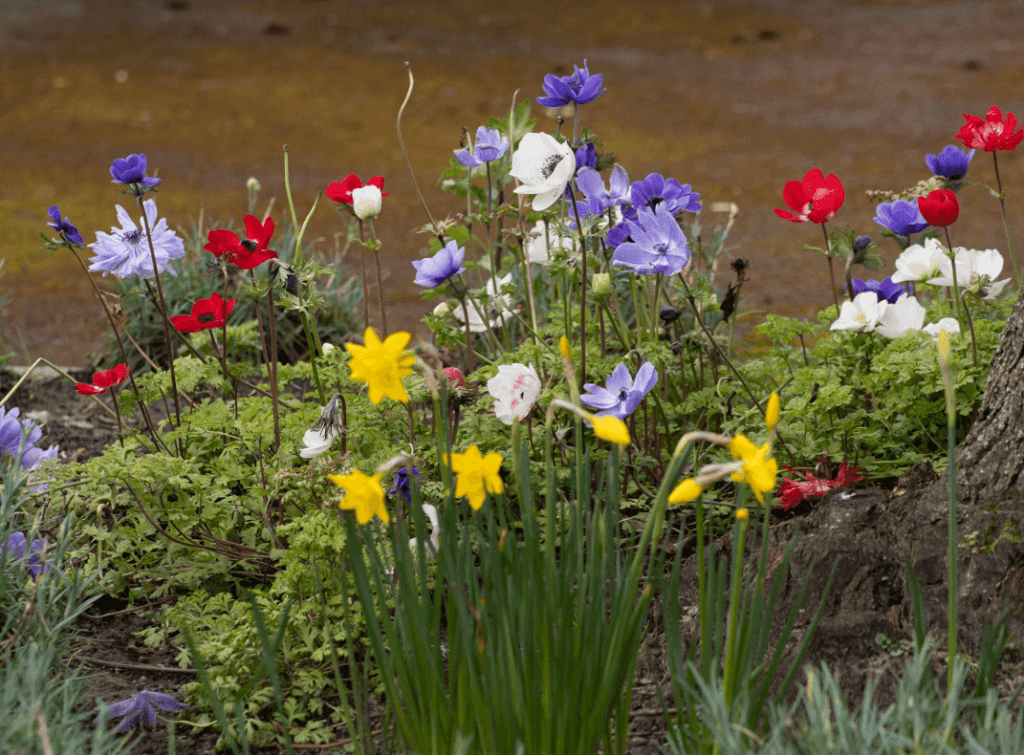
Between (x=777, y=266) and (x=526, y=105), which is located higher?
(x=526, y=105)

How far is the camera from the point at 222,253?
2.13 meters

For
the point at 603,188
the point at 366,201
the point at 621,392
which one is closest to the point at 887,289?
the point at 603,188

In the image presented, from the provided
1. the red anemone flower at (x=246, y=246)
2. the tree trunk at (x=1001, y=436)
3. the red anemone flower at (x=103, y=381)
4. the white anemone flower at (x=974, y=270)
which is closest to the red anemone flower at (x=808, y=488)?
the tree trunk at (x=1001, y=436)

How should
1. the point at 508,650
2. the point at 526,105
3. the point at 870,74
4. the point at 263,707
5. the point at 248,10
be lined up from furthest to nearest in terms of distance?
the point at 248,10, the point at 870,74, the point at 526,105, the point at 263,707, the point at 508,650

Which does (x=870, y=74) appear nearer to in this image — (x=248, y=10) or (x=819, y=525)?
(x=248, y=10)

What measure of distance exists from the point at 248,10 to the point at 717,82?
5.37 m

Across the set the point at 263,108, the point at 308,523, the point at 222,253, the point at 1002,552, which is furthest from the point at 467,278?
the point at 263,108

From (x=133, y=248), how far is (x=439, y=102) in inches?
224

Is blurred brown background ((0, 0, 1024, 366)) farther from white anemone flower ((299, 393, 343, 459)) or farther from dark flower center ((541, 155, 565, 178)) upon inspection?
white anemone flower ((299, 393, 343, 459))

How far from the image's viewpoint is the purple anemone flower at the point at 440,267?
2064 mm

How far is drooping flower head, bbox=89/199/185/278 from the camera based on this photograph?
2339mm

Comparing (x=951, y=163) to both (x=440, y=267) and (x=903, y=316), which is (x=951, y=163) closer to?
(x=903, y=316)

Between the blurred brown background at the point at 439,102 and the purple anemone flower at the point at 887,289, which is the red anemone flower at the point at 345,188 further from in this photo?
the blurred brown background at the point at 439,102

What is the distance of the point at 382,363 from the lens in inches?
48.7
